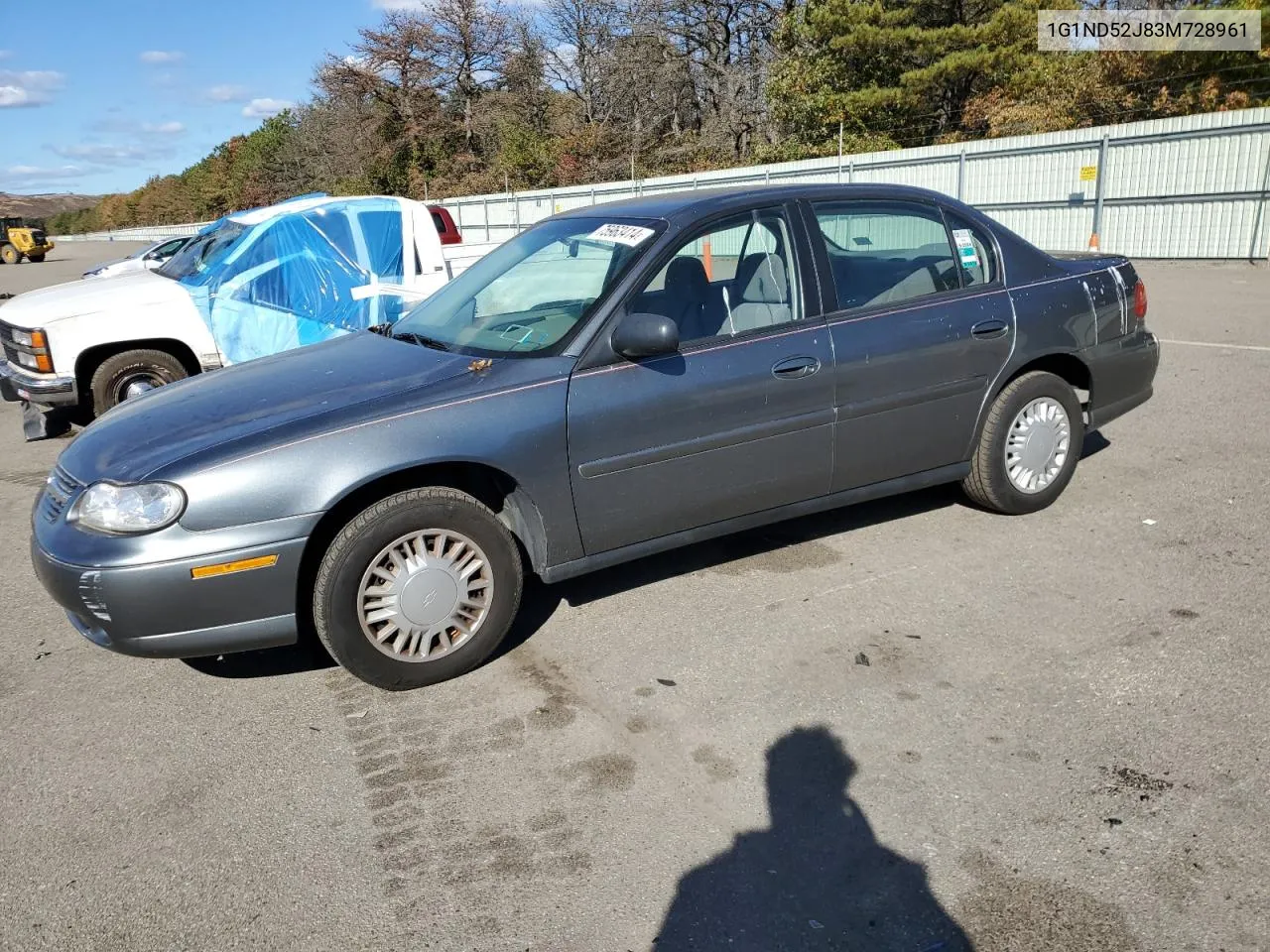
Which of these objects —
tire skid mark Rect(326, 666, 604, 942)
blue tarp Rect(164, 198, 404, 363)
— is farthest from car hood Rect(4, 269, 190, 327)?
tire skid mark Rect(326, 666, 604, 942)

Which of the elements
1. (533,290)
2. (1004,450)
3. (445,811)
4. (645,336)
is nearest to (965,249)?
(1004,450)

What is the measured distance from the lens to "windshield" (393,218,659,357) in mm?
3953

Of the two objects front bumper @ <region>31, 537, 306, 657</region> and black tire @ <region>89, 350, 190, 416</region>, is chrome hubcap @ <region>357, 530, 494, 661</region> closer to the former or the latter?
front bumper @ <region>31, 537, 306, 657</region>

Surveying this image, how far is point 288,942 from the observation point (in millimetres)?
2422

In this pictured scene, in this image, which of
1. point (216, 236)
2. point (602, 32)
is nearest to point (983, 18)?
point (602, 32)

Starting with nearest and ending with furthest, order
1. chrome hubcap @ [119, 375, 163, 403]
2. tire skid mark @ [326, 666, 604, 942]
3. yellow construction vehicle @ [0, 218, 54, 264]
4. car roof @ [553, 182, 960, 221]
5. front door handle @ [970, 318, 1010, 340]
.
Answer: tire skid mark @ [326, 666, 604, 942], car roof @ [553, 182, 960, 221], front door handle @ [970, 318, 1010, 340], chrome hubcap @ [119, 375, 163, 403], yellow construction vehicle @ [0, 218, 54, 264]

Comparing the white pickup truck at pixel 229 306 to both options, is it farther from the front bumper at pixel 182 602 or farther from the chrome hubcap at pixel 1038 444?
the chrome hubcap at pixel 1038 444

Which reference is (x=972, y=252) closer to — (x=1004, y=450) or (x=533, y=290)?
(x=1004, y=450)

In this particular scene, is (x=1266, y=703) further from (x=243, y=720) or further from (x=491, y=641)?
(x=243, y=720)

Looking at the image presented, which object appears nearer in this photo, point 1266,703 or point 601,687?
point 1266,703

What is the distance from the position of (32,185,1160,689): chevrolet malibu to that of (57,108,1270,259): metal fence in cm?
1087

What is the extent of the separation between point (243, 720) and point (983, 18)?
32.8 metres

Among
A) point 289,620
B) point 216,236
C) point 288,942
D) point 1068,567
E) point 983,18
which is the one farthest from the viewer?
point 983,18

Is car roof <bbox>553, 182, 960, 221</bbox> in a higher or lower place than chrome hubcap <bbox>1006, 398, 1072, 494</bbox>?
higher
